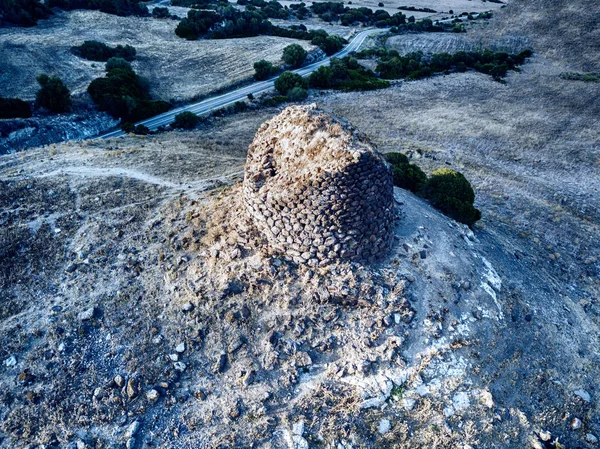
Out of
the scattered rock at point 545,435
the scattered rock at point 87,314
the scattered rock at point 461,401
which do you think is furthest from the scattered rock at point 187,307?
the scattered rock at point 545,435

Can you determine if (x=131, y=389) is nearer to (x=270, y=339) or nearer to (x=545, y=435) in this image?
(x=270, y=339)

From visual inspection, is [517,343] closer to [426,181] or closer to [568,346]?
[568,346]

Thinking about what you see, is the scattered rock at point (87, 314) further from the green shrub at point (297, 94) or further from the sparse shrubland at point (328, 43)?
the sparse shrubland at point (328, 43)

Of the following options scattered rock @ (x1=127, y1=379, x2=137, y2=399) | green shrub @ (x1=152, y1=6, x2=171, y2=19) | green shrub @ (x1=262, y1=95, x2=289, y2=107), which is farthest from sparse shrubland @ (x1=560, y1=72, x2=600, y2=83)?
green shrub @ (x1=152, y1=6, x2=171, y2=19)

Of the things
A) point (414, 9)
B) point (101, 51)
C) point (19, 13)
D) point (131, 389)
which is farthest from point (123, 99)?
point (414, 9)

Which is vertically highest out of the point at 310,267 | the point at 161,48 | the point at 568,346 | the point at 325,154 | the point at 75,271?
the point at 325,154

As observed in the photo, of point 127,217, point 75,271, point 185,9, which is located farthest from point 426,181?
point 185,9

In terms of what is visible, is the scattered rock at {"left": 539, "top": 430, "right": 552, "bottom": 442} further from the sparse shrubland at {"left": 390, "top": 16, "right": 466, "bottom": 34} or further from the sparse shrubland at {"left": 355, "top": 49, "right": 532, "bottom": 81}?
the sparse shrubland at {"left": 390, "top": 16, "right": 466, "bottom": 34}
